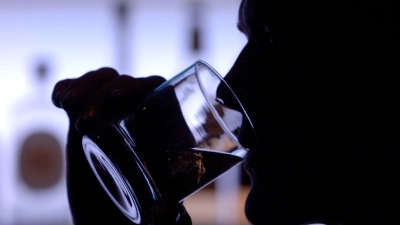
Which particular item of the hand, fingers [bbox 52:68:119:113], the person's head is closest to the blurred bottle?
the hand

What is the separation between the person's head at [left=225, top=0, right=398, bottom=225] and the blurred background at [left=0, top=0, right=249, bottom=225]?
806 mm

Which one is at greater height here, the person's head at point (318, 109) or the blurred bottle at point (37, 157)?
the person's head at point (318, 109)

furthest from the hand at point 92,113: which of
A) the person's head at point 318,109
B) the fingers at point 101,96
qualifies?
the person's head at point 318,109

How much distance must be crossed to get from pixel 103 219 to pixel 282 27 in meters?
0.49

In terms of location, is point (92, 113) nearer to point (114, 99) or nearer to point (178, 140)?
point (114, 99)

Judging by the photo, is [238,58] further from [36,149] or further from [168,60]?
[36,149]

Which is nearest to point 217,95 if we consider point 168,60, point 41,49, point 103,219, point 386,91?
point 386,91

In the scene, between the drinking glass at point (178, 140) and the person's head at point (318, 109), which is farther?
the person's head at point (318, 109)

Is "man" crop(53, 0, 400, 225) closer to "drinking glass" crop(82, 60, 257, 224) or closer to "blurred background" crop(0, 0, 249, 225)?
"drinking glass" crop(82, 60, 257, 224)

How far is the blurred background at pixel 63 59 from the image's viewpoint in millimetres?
1688

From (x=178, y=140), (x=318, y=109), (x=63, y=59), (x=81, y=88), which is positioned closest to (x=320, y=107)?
(x=318, y=109)

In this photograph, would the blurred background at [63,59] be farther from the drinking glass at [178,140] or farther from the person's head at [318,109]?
the drinking glass at [178,140]

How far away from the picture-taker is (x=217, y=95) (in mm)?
725

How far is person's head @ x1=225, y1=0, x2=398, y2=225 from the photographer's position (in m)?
0.84
